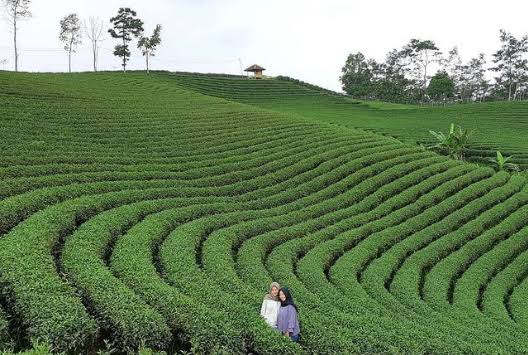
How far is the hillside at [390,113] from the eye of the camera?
3678 cm

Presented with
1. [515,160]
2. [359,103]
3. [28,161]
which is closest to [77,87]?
[28,161]

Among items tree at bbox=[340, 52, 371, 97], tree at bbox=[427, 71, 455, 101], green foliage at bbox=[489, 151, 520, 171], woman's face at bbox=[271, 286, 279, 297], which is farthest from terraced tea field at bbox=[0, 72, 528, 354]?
tree at bbox=[340, 52, 371, 97]

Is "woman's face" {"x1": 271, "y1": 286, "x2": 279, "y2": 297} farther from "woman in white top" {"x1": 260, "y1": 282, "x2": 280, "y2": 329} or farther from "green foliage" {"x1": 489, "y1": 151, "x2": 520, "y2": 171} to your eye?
"green foliage" {"x1": 489, "y1": 151, "x2": 520, "y2": 171}

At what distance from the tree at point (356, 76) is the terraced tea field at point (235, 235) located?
59.1 meters

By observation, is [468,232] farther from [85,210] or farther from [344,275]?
[85,210]

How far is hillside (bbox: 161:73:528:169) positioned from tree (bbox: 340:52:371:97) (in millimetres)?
18586

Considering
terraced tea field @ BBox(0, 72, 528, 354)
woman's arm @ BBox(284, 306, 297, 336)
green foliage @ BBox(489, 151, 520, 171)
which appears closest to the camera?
terraced tea field @ BBox(0, 72, 528, 354)

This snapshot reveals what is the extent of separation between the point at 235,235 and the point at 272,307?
19.4ft

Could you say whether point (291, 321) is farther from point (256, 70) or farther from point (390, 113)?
point (256, 70)

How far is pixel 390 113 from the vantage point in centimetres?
5591

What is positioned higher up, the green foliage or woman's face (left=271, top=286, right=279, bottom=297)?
the green foliage

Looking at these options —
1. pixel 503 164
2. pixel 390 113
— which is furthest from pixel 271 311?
pixel 390 113

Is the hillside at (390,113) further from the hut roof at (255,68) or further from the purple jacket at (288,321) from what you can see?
the purple jacket at (288,321)

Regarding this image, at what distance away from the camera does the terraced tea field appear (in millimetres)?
7992
